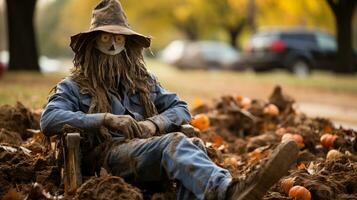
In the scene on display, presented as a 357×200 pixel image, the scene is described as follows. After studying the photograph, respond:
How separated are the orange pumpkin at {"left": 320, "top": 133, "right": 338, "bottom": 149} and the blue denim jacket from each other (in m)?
2.51

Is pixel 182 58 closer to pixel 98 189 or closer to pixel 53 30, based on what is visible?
pixel 98 189

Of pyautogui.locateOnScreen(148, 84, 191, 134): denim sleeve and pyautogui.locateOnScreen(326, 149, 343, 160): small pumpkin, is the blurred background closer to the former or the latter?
pyautogui.locateOnScreen(148, 84, 191, 134): denim sleeve

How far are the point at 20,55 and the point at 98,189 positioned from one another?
14.3 meters

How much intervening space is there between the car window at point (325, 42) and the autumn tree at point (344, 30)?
3633 mm

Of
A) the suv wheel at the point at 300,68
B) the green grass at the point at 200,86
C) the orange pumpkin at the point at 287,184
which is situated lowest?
the suv wheel at the point at 300,68

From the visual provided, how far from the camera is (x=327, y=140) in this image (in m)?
8.06

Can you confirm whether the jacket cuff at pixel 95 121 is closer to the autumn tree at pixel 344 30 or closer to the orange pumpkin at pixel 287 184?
the orange pumpkin at pixel 287 184

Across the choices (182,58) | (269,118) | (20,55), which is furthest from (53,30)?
(269,118)

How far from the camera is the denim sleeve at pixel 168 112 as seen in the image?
577 cm

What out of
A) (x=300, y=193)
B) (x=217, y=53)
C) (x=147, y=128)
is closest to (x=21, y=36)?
(x=147, y=128)

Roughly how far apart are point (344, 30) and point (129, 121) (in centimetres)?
2107

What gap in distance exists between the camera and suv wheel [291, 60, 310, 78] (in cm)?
2818

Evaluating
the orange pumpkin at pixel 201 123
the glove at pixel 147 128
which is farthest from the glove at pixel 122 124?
the orange pumpkin at pixel 201 123

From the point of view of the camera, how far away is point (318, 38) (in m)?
30.0
